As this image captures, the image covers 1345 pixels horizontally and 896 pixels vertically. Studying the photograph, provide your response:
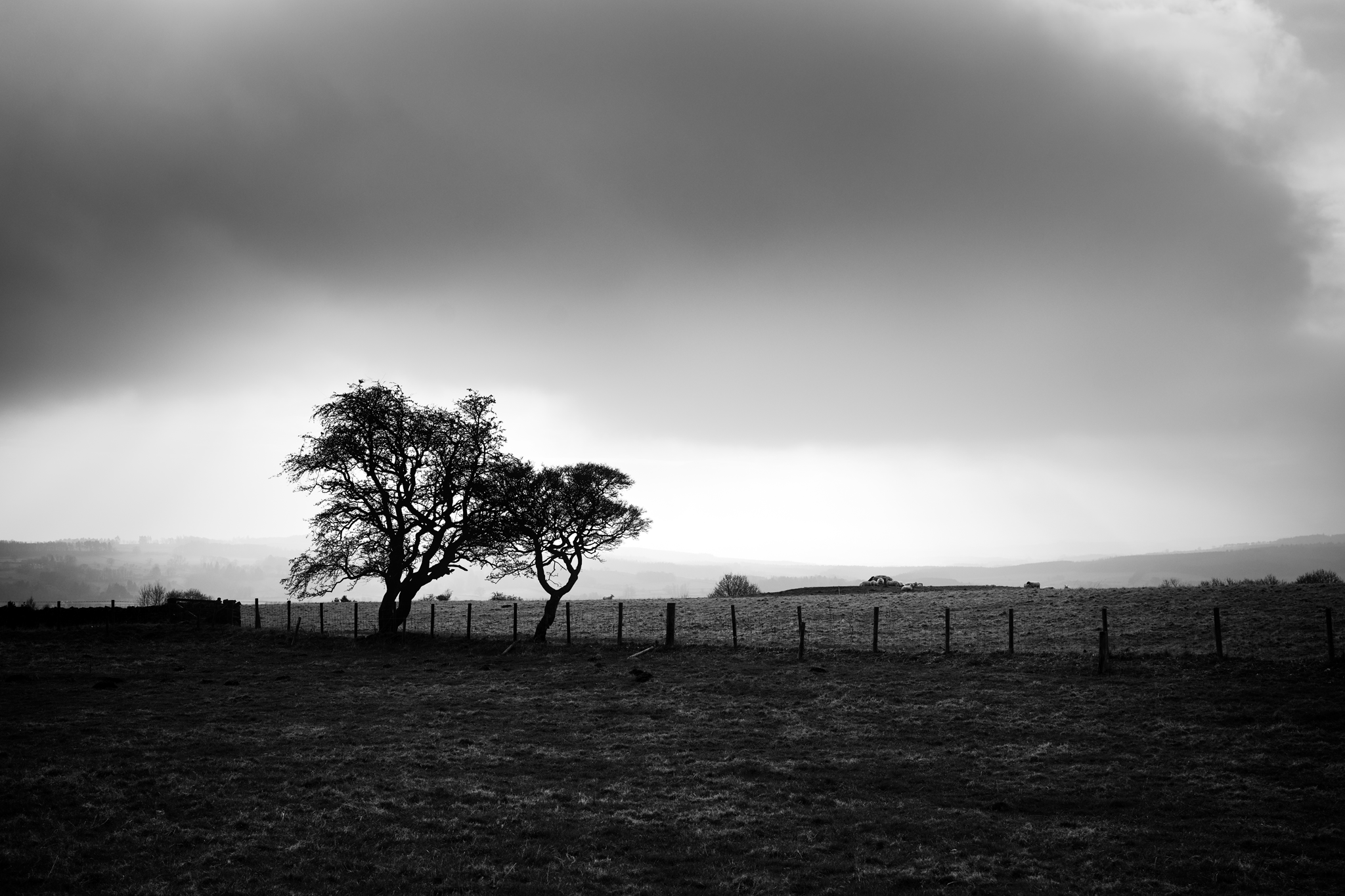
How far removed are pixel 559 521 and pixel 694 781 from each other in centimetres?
2649

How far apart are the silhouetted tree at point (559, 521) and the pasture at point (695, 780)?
40.6ft

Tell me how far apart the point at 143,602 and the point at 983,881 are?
79935 millimetres

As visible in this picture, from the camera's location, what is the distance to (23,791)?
1489 cm

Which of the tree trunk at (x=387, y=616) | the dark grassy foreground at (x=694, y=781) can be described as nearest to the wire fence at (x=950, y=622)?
the tree trunk at (x=387, y=616)

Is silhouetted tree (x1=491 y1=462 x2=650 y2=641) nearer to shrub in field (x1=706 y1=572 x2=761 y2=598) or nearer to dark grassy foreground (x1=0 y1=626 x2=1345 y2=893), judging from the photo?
dark grassy foreground (x1=0 y1=626 x2=1345 y2=893)

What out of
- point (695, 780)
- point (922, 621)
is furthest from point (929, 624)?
point (695, 780)

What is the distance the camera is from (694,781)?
673 inches

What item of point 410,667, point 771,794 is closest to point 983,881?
point 771,794

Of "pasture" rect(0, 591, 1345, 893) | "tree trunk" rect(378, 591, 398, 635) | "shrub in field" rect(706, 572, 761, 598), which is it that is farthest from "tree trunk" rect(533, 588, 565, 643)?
"shrub in field" rect(706, 572, 761, 598)

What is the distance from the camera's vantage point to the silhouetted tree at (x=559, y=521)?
42.4m

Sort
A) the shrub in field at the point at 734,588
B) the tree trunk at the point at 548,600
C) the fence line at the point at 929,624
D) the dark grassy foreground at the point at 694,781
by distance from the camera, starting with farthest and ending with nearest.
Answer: the shrub in field at the point at 734,588 → the tree trunk at the point at 548,600 → the fence line at the point at 929,624 → the dark grassy foreground at the point at 694,781

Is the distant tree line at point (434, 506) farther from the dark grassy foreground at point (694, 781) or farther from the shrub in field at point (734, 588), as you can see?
the shrub in field at point (734, 588)

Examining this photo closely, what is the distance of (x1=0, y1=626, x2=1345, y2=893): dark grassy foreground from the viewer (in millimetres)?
11969

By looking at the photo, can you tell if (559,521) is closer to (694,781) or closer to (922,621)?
(922,621)
